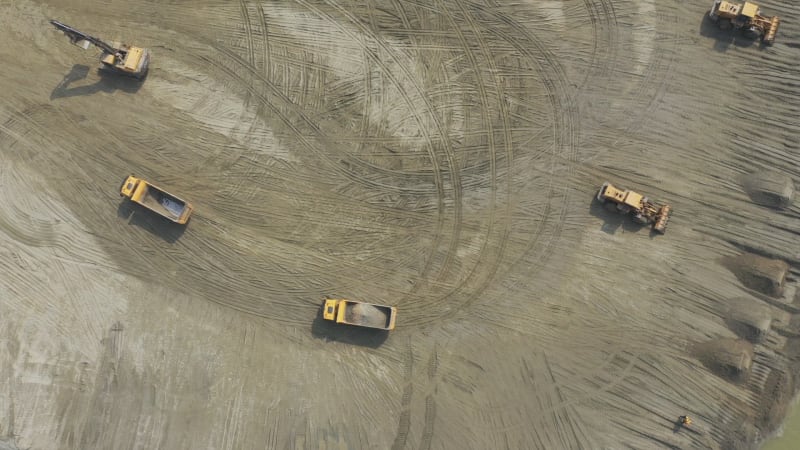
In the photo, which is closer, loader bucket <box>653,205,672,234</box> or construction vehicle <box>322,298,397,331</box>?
construction vehicle <box>322,298,397,331</box>

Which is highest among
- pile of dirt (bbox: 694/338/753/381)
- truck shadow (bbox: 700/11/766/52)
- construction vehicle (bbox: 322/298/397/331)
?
truck shadow (bbox: 700/11/766/52)

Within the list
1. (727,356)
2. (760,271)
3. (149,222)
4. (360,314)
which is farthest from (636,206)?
(149,222)

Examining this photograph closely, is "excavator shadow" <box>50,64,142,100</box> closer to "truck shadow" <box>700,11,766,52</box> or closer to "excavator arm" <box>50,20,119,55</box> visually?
"excavator arm" <box>50,20,119,55</box>

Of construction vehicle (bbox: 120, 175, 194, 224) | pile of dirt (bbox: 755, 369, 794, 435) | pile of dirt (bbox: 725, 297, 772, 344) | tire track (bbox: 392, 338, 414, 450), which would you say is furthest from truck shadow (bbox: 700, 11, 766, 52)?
construction vehicle (bbox: 120, 175, 194, 224)

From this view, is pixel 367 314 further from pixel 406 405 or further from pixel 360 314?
pixel 406 405

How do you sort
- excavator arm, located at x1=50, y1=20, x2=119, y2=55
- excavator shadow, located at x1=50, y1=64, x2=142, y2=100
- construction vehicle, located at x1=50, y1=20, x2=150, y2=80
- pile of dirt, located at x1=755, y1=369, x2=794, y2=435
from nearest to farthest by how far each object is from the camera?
excavator arm, located at x1=50, y1=20, x2=119, y2=55
construction vehicle, located at x1=50, y1=20, x2=150, y2=80
pile of dirt, located at x1=755, y1=369, x2=794, y2=435
excavator shadow, located at x1=50, y1=64, x2=142, y2=100
